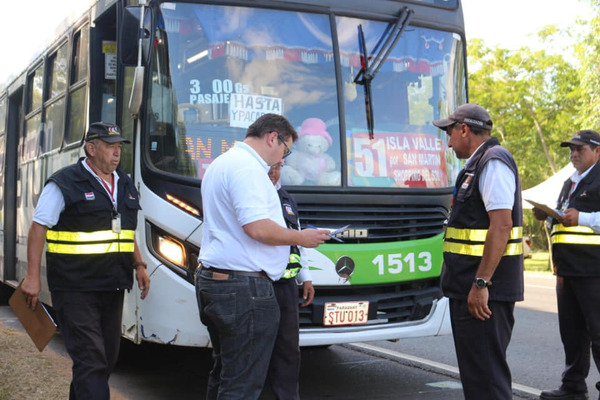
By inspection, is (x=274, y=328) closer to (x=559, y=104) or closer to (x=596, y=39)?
(x=596, y=39)

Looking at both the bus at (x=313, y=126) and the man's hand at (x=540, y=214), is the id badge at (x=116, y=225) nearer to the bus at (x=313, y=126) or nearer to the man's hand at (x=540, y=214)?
the bus at (x=313, y=126)

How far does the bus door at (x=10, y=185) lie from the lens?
987cm

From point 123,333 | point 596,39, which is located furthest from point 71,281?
point 596,39

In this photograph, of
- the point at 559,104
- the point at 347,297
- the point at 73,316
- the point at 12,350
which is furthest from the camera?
the point at 559,104


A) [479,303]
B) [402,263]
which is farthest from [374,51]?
[479,303]

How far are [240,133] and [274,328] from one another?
210 centimetres

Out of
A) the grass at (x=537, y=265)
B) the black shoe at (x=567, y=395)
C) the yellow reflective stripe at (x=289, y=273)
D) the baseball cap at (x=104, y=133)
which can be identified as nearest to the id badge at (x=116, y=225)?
the baseball cap at (x=104, y=133)

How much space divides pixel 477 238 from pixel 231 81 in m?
2.31

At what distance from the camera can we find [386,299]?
19.3 feet

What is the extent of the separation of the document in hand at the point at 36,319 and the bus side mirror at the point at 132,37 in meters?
1.79

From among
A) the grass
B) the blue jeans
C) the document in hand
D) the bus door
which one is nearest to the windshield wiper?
the blue jeans

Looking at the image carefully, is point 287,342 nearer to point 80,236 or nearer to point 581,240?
point 80,236

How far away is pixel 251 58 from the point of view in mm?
5973

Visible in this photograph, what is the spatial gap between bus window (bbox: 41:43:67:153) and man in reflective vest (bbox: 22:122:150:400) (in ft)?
9.11
